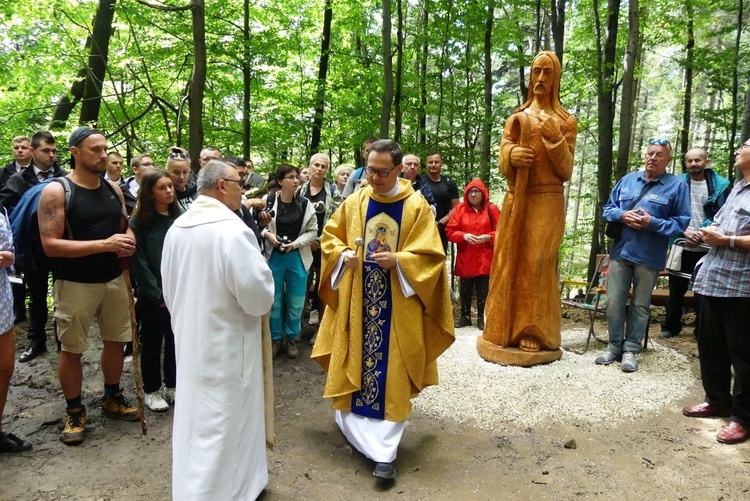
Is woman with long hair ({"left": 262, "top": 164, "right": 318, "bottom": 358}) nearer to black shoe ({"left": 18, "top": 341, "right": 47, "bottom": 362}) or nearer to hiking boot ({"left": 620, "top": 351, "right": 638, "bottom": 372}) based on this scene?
black shoe ({"left": 18, "top": 341, "right": 47, "bottom": 362})

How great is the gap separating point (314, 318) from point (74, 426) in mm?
3168

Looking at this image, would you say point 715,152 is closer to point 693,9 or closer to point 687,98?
point 687,98

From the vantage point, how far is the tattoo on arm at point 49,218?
11.1 ft

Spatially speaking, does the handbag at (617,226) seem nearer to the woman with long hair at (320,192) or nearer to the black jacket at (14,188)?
the woman with long hair at (320,192)

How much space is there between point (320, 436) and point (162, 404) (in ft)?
4.82

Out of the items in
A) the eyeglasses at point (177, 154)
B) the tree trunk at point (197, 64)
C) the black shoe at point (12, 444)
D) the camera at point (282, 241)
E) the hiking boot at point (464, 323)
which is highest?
the tree trunk at point (197, 64)

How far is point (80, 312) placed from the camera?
3.61m

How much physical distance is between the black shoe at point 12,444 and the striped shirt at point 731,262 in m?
5.26

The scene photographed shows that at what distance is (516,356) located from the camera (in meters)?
4.86

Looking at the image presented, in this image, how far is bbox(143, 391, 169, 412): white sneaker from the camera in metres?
4.19

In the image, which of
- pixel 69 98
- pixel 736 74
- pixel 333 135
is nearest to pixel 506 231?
pixel 736 74

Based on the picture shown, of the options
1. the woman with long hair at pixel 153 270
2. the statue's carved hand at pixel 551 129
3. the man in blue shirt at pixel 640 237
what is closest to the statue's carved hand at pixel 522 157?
the statue's carved hand at pixel 551 129

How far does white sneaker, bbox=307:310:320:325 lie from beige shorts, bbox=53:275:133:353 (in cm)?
276

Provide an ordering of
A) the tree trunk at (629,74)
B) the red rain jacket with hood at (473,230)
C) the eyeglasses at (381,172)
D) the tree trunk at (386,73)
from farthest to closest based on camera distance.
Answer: the tree trunk at (629,74)
the tree trunk at (386,73)
the red rain jacket with hood at (473,230)
the eyeglasses at (381,172)
